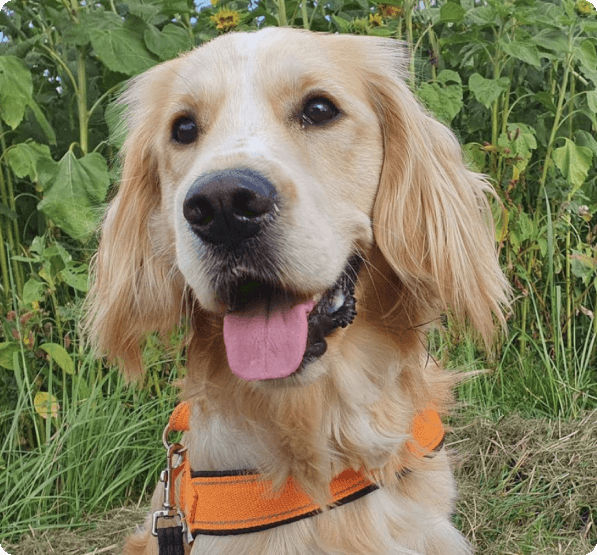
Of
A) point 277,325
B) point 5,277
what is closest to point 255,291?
point 277,325

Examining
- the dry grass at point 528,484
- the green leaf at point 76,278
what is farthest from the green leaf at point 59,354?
the dry grass at point 528,484

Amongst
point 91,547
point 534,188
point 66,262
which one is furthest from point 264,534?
point 534,188

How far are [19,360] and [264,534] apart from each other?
6.11ft

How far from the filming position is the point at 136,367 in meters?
2.53

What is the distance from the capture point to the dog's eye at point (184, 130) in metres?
2.21

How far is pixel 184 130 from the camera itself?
222 centimetres

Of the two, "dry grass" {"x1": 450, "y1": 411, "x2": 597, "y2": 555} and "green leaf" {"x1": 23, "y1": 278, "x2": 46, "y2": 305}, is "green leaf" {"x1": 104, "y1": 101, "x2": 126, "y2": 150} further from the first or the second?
"dry grass" {"x1": 450, "y1": 411, "x2": 597, "y2": 555}

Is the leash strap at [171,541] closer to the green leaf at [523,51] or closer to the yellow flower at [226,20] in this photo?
the yellow flower at [226,20]

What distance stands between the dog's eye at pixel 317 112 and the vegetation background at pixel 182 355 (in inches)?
37.8

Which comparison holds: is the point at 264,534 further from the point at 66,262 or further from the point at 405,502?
the point at 66,262

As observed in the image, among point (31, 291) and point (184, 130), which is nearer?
point (184, 130)

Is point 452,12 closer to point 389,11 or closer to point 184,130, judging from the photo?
point 389,11

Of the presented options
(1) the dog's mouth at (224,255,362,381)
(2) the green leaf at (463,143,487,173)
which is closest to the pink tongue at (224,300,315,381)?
(1) the dog's mouth at (224,255,362,381)

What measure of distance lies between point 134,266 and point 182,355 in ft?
1.71
